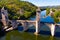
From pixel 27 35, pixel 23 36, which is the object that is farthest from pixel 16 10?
pixel 23 36

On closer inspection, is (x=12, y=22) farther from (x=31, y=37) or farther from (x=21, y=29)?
(x=31, y=37)

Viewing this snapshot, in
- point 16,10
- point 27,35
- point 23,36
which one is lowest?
point 23,36

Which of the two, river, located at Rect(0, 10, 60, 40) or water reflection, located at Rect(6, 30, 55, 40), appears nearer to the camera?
water reflection, located at Rect(6, 30, 55, 40)

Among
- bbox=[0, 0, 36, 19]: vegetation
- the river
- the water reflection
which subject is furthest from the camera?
bbox=[0, 0, 36, 19]: vegetation

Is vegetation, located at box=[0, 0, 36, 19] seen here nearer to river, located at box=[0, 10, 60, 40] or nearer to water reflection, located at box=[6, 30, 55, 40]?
river, located at box=[0, 10, 60, 40]

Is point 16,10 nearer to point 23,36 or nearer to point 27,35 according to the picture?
point 27,35

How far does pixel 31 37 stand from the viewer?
28.8 meters

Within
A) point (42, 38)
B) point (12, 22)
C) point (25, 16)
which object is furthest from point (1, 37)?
point (25, 16)

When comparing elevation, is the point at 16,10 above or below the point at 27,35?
above

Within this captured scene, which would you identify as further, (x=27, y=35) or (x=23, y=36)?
(x=27, y=35)

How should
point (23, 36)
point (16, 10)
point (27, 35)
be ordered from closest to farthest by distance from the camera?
point (23, 36) → point (27, 35) → point (16, 10)

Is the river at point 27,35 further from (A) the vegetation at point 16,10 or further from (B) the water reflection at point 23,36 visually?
(A) the vegetation at point 16,10

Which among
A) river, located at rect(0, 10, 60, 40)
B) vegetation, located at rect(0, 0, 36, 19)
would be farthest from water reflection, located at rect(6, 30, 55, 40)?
vegetation, located at rect(0, 0, 36, 19)

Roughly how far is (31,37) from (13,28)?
5.82m
